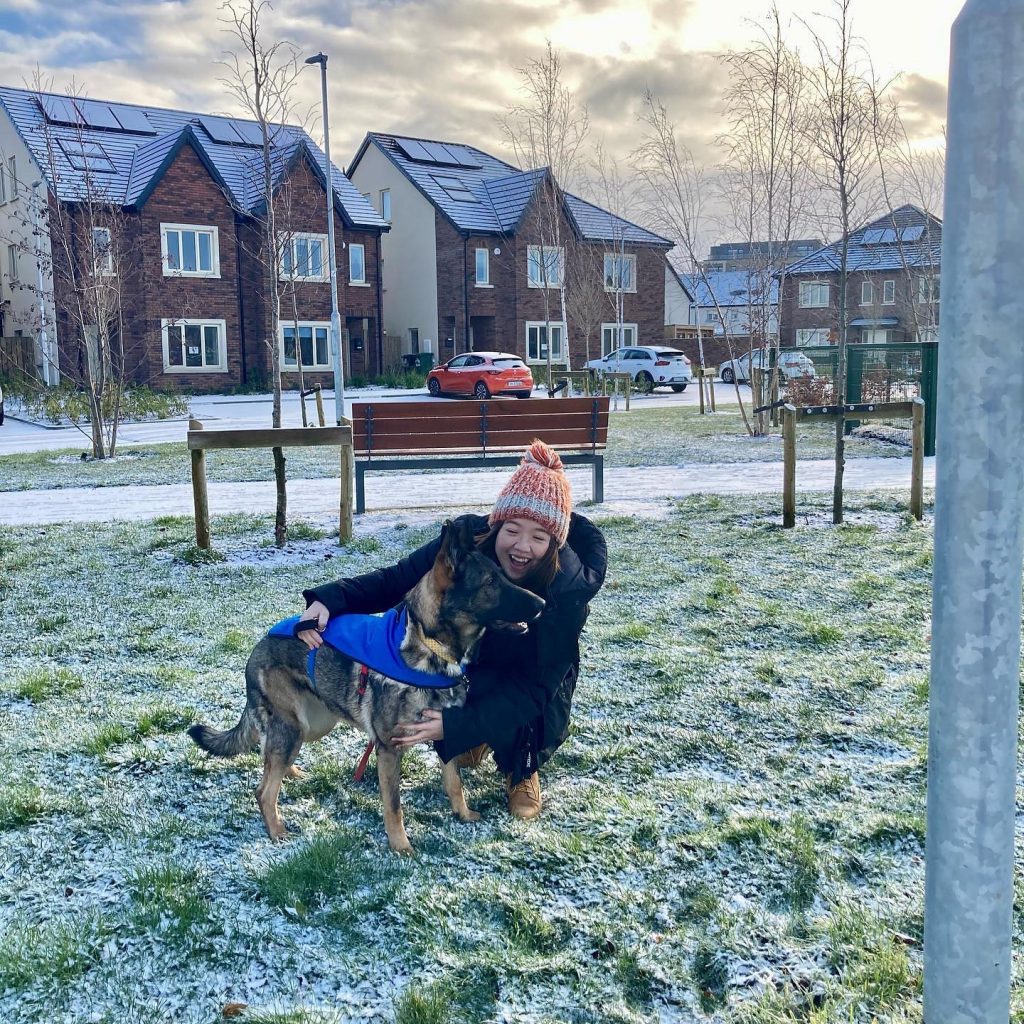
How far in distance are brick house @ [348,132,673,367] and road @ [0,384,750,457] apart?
744 centimetres

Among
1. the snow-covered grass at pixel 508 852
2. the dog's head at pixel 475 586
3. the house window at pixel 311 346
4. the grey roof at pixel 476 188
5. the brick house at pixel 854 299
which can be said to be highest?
the grey roof at pixel 476 188

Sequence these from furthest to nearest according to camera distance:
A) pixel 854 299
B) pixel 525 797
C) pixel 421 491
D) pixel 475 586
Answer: pixel 854 299 → pixel 421 491 → pixel 525 797 → pixel 475 586

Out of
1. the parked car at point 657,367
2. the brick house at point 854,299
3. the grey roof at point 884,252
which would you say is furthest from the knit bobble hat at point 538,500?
the brick house at point 854,299

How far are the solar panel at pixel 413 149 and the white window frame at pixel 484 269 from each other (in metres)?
6.33

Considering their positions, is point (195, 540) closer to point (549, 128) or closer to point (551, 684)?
point (551, 684)

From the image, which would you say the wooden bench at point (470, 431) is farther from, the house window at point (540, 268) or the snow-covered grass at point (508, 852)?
the house window at point (540, 268)

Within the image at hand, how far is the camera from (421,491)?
38.4 ft

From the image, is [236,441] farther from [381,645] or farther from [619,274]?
[619,274]

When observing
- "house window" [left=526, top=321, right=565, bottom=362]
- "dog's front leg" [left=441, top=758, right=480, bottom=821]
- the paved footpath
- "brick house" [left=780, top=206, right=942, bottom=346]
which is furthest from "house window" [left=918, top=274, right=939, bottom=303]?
"house window" [left=526, top=321, right=565, bottom=362]

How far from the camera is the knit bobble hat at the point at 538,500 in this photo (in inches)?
133

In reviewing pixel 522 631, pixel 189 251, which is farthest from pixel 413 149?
pixel 522 631

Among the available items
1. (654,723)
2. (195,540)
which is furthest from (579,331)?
(654,723)

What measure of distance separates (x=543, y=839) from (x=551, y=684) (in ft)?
1.74

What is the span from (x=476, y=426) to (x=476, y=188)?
3822 centimetres
